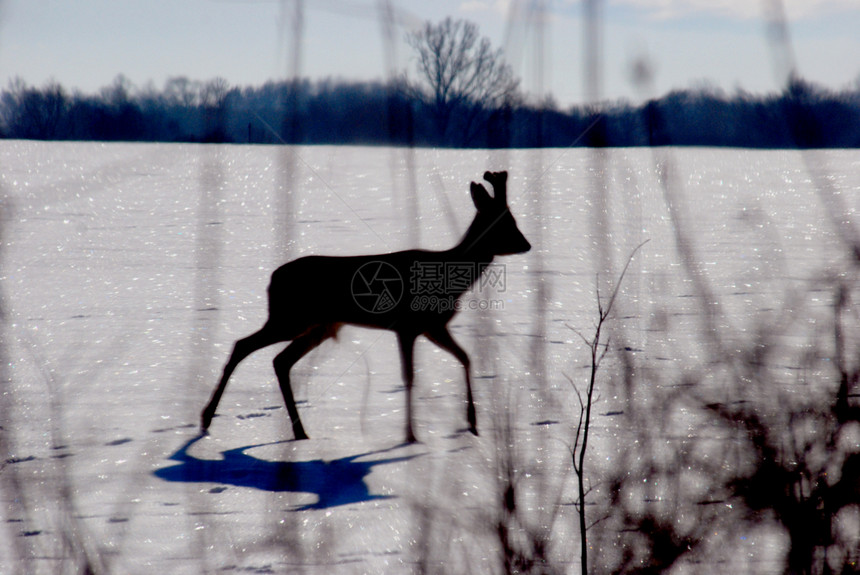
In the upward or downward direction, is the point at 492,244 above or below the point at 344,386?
above

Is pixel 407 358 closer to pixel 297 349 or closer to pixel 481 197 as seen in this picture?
pixel 297 349

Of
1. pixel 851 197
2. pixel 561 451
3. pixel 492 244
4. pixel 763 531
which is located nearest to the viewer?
pixel 763 531

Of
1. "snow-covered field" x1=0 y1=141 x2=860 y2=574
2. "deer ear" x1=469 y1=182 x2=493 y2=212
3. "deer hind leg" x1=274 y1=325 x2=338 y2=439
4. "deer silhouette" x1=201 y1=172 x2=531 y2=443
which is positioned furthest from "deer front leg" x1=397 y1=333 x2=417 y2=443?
"deer ear" x1=469 y1=182 x2=493 y2=212

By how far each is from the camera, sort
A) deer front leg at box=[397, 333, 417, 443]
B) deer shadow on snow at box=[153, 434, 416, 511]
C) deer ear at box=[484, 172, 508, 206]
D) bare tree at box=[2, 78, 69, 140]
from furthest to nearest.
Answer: deer ear at box=[484, 172, 508, 206] < deer front leg at box=[397, 333, 417, 443] < deer shadow on snow at box=[153, 434, 416, 511] < bare tree at box=[2, 78, 69, 140]

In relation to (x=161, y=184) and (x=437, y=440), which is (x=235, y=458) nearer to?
(x=437, y=440)

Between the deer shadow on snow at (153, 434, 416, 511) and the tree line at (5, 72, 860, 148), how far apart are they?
1291 mm

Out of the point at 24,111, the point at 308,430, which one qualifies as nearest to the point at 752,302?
the point at 308,430

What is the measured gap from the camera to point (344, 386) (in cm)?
438

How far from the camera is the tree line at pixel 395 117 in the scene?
5.65 feet

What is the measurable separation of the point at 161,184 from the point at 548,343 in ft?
32.6

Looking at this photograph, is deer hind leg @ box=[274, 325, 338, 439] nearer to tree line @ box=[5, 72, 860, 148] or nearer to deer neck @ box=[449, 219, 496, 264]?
deer neck @ box=[449, 219, 496, 264]

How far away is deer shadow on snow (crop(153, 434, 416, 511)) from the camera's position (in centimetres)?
279

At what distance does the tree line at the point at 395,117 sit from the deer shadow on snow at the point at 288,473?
1291 mm

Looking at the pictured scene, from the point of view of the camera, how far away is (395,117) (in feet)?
6.83
